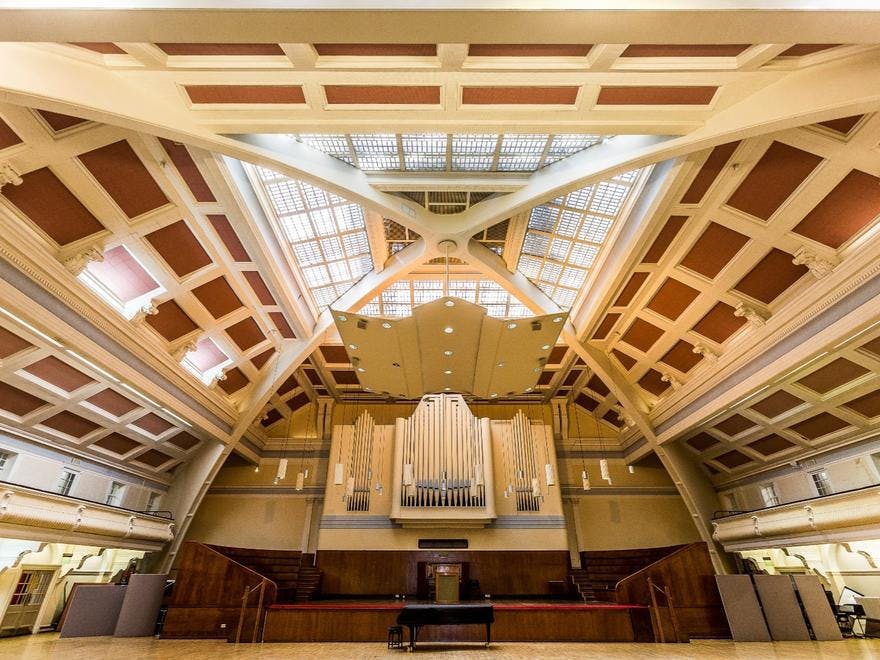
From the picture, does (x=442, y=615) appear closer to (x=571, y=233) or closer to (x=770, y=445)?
(x=571, y=233)

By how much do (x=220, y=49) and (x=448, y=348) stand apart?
18.6ft

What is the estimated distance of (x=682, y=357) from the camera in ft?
37.4

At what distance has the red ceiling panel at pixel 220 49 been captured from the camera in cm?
452

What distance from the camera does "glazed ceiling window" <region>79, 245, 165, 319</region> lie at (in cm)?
773

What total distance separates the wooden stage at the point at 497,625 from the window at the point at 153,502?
6.49 meters

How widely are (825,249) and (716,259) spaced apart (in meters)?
1.61

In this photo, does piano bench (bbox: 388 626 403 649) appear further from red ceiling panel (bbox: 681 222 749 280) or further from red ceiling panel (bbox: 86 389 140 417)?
red ceiling panel (bbox: 681 222 749 280)

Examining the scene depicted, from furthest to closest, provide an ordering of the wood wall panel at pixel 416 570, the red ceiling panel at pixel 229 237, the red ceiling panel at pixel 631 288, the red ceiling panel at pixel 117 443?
the wood wall panel at pixel 416 570 < the red ceiling panel at pixel 117 443 < the red ceiling panel at pixel 631 288 < the red ceiling panel at pixel 229 237

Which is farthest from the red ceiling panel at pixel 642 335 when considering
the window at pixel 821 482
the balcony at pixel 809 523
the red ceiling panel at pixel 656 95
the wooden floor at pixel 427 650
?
the red ceiling panel at pixel 656 95

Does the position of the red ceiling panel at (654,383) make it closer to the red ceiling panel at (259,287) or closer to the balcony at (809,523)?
the balcony at (809,523)

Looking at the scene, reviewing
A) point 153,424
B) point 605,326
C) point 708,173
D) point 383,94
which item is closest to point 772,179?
point 708,173

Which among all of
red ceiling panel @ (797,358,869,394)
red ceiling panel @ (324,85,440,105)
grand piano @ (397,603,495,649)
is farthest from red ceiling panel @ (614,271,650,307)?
grand piano @ (397,603,495,649)

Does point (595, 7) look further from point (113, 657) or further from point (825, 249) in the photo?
point (113, 657)

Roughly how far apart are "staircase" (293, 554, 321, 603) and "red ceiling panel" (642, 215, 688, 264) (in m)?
12.5
